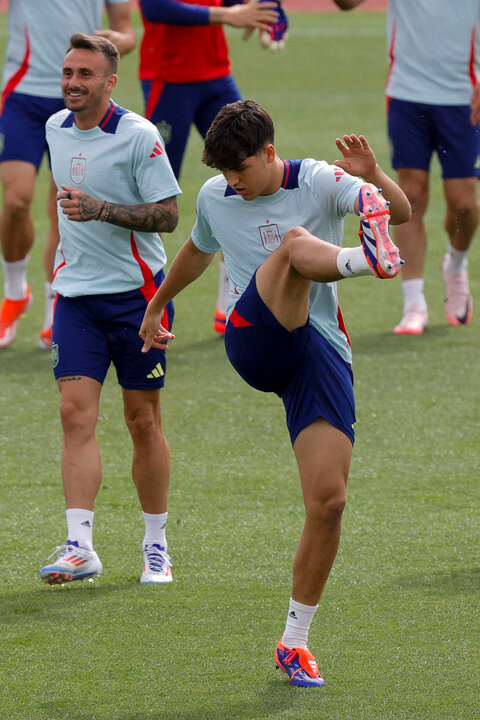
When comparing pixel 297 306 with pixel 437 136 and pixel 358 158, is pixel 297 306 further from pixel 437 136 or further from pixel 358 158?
pixel 437 136

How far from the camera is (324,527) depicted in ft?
12.5

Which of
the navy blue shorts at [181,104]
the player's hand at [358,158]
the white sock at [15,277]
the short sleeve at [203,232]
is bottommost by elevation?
the white sock at [15,277]

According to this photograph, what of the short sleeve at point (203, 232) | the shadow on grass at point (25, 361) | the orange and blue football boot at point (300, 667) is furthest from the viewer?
the shadow on grass at point (25, 361)

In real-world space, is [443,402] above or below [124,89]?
above

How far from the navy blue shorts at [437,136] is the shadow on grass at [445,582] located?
355 centimetres

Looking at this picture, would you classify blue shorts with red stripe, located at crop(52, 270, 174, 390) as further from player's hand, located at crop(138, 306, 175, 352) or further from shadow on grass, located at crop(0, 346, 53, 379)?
shadow on grass, located at crop(0, 346, 53, 379)

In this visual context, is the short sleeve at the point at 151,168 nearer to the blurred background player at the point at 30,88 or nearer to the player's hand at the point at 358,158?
the player's hand at the point at 358,158

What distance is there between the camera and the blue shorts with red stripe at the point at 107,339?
4.71m

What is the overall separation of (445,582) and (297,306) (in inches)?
53.3

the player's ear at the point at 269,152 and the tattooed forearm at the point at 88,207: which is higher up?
the player's ear at the point at 269,152

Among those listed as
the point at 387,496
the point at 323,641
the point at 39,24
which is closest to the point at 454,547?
the point at 387,496

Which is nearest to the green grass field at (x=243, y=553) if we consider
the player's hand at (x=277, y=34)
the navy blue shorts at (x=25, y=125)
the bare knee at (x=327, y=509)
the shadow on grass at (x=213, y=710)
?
the shadow on grass at (x=213, y=710)

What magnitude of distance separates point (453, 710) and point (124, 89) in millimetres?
15217

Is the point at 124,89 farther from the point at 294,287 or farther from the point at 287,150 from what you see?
the point at 294,287
